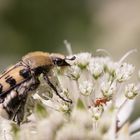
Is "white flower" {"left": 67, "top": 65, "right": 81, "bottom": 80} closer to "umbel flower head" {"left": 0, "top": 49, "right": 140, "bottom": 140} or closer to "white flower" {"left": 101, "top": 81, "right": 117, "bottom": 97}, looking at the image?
"umbel flower head" {"left": 0, "top": 49, "right": 140, "bottom": 140}

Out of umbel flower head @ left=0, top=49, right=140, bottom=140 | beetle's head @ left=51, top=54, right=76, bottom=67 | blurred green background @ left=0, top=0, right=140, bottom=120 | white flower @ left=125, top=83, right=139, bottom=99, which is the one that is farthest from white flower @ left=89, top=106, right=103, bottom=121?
blurred green background @ left=0, top=0, right=140, bottom=120

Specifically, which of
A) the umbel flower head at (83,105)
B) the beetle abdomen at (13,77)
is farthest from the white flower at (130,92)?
the beetle abdomen at (13,77)

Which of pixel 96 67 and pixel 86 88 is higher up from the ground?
pixel 96 67

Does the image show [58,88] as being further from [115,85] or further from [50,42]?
[50,42]

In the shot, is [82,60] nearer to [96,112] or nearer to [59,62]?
[59,62]

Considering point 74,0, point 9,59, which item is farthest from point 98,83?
point 74,0

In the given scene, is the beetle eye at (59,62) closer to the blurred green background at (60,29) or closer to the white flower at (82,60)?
the white flower at (82,60)

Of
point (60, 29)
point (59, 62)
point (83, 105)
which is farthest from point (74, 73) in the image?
point (60, 29)
